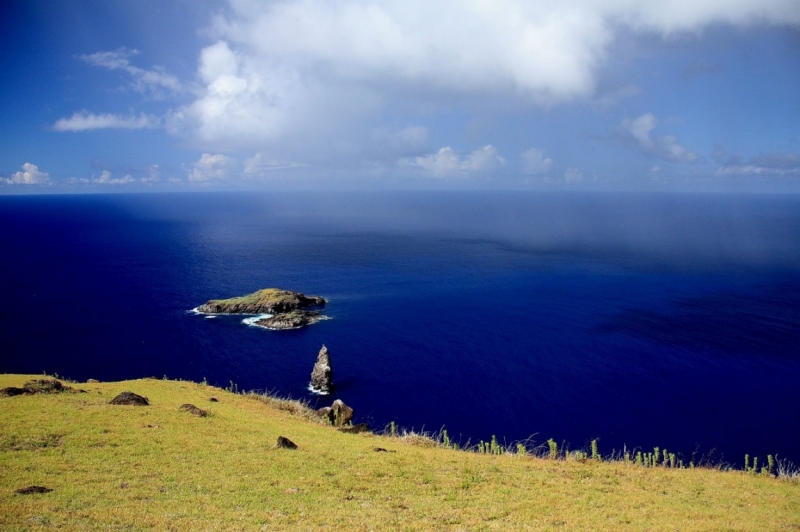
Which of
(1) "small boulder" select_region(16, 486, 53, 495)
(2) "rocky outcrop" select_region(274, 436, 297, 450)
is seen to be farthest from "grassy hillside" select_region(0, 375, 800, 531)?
(2) "rocky outcrop" select_region(274, 436, 297, 450)

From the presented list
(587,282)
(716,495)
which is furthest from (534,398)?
(587,282)

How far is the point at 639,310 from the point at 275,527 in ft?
393

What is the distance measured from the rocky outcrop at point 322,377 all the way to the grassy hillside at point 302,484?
42567 mm

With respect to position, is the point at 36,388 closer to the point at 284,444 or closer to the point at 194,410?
the point at 194,410

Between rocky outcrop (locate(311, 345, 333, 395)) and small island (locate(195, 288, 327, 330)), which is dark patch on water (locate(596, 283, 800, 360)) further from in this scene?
small island (locate(195, 288, 327, 330))

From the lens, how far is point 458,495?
24.6m

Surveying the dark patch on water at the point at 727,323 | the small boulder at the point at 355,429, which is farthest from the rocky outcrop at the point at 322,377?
the dark patch on water at the point at 727,323

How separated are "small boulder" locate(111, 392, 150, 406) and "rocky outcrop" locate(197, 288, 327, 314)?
8209 centimetres

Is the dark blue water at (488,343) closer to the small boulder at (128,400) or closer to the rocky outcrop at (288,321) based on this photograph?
the rocky outcrop at (288,321)

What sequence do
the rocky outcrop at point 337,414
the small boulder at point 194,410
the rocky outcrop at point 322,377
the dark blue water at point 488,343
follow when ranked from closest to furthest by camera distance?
the small boulder at point 194,410 → the rocky outcrop at point 337,414 → the dark blue water at point 488,343 → the rocky outcrop at point 322,377

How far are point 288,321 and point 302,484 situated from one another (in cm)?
8886

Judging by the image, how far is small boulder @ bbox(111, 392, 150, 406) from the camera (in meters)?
36.7

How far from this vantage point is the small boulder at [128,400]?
36656mm

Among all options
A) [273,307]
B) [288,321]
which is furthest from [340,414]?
[273,307]
